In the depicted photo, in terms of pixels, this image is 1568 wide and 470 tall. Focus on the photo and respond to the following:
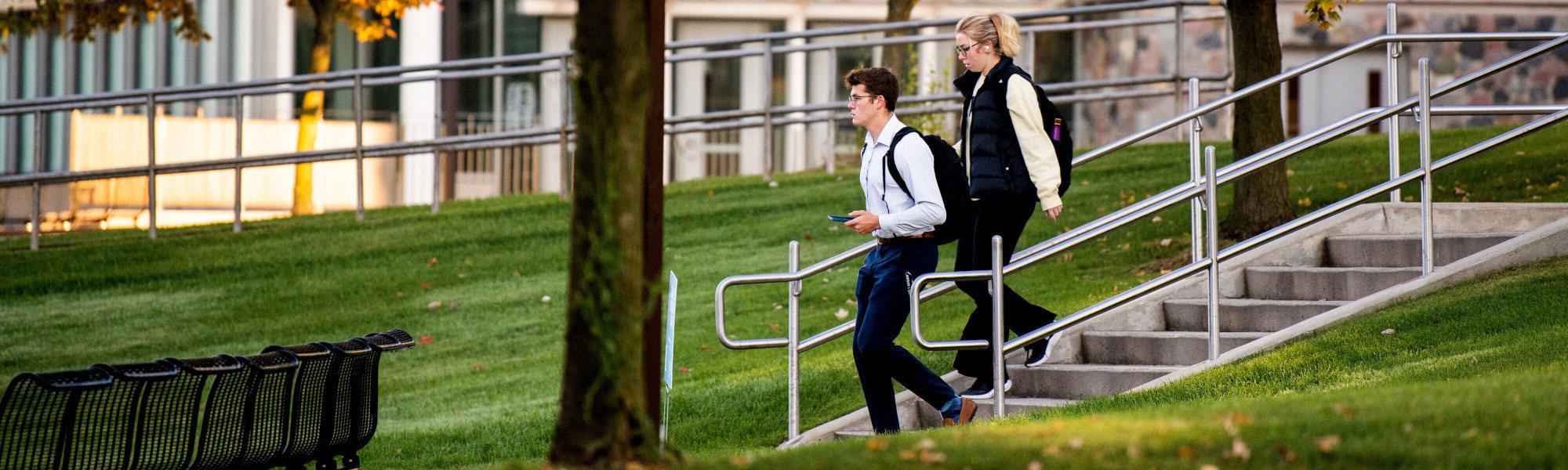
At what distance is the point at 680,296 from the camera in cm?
1122

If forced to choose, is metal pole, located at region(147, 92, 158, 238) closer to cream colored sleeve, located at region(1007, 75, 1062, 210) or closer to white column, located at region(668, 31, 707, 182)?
cream colored sleeve, located at region(1007, 75, 1062, 210)

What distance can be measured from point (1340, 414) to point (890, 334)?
187 centimetres

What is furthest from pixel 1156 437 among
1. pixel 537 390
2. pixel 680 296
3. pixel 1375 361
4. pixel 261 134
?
pixel 261 134

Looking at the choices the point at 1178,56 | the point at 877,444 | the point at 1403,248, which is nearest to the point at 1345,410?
the point at 877,444

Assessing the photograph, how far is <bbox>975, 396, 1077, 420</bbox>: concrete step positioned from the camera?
275 inches

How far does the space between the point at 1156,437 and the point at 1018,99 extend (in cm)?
231

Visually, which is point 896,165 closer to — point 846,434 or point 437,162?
point 846,434

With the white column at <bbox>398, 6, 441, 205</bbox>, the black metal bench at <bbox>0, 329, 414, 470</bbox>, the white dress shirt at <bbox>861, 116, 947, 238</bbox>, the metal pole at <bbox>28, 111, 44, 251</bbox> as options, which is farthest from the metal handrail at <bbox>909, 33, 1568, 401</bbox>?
the white column at <bbox>398, 6, 441, 205</bbox>

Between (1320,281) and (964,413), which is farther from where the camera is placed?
(1320,281)

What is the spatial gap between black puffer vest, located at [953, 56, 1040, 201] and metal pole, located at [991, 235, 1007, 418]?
202 millimetres

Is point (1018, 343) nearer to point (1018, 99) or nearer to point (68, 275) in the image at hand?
point (1018, 99)

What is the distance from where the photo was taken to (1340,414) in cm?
492

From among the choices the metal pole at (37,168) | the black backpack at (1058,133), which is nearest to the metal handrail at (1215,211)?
the black backpack at (1058,133)

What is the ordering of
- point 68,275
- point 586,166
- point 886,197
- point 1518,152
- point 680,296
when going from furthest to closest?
1. point 68,275
2. point 1518,152
3. point 680,296
4. point 886,197
5. point 586,166
